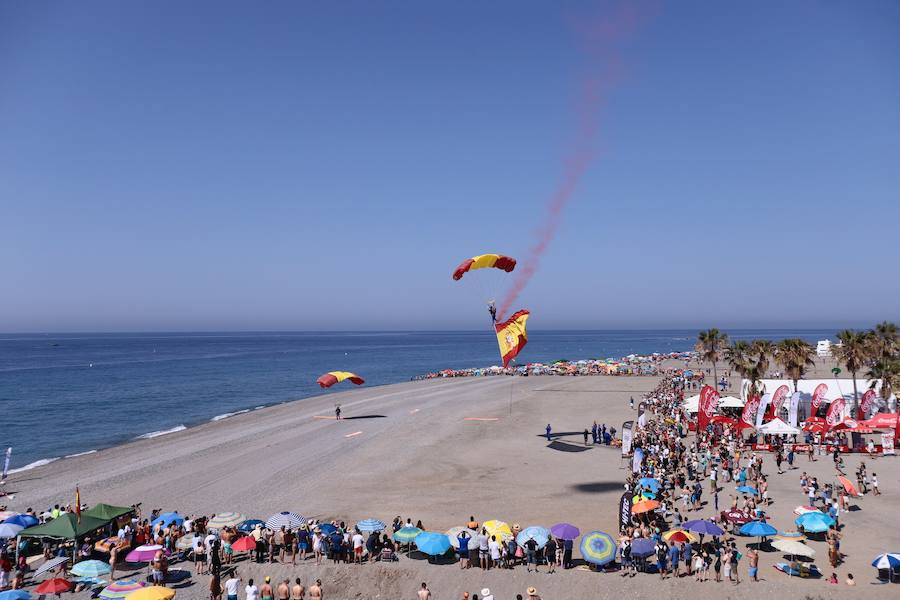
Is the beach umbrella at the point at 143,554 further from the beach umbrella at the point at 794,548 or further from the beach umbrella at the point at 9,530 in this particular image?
the beach umbrella at the point at 794,548

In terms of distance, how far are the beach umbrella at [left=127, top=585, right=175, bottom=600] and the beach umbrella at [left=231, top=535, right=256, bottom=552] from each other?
3461 mm

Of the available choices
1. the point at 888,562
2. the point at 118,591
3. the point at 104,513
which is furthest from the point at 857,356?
the point at 104,513

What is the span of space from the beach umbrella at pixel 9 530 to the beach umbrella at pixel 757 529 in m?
22.3

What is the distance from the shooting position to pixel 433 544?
1711 centimetres

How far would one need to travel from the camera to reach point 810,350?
41594 millimetres

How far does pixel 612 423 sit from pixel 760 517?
77.6ft

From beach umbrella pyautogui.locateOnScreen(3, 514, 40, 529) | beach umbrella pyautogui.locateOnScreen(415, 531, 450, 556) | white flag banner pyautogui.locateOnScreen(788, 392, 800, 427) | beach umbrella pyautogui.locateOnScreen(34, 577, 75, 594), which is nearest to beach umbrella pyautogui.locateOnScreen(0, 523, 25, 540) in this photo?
beach umbrella pyautogui.locateOnScreen(3, 514, 40, 529)

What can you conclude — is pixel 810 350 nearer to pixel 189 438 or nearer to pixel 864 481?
pixel 864 481

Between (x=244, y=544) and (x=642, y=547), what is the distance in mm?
11436

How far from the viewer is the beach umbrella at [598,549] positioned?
16.3 m

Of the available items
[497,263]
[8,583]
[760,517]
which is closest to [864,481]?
[760,517]

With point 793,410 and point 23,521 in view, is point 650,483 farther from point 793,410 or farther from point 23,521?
point 23,521

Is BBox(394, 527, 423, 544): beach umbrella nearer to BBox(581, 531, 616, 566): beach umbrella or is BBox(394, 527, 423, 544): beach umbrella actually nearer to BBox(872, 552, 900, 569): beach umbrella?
BBox(581, 531, 616, 566): beach umbrella

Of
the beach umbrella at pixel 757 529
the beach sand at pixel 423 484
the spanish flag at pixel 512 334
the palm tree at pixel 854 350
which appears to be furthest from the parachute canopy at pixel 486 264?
the palm tree at pixel 854 350
